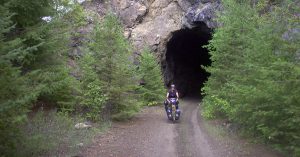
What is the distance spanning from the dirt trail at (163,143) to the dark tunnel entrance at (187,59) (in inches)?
642

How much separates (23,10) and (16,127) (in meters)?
5.53

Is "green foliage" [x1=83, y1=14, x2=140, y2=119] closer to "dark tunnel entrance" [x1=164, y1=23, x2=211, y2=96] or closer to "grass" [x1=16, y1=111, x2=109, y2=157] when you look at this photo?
"grass" [x1=16, y1=111, x2=109, y2=157]

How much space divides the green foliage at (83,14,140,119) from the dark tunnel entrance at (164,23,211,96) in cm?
1453

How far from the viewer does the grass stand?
8.87m

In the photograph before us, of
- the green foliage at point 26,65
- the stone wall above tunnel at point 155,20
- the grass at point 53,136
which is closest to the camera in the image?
the green foliage at point 26,65

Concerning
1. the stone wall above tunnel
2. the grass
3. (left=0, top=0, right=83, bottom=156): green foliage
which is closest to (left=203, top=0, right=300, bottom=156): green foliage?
the grass

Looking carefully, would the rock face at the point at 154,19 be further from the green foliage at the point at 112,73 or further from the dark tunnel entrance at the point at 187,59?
the green foliage at the point at 112,73

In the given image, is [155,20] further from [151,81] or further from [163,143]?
[163,143]

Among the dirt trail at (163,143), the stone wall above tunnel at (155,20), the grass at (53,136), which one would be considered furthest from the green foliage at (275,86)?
the stone wall above tunnel at (155,20)

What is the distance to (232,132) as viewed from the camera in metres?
14.5

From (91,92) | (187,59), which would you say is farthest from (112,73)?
(187,59)

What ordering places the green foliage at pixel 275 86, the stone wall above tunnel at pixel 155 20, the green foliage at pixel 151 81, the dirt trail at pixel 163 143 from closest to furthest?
1. the green foliage at pixel 275 86
2. the dirt trail at pixel 163 143
3. the green foliage at pixel 151 81
4. the stone wall above tunnel at pixel 155 20

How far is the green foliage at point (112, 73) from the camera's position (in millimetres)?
16578

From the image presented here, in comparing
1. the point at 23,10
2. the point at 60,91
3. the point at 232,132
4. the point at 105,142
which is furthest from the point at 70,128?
the point at 232,132
